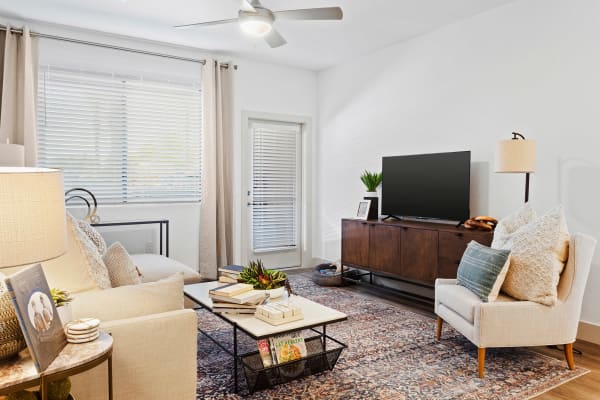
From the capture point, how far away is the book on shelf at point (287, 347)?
7.88ft

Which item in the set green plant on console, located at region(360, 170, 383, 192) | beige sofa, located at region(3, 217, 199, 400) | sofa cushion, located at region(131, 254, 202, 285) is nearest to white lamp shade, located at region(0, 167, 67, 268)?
beige sofa, located at region(3, 217, 199, 400)

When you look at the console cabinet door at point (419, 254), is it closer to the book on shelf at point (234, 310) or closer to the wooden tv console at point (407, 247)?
the wooden tv console at point (407, 247)

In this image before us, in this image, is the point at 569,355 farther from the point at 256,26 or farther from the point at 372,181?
the point at 256,26

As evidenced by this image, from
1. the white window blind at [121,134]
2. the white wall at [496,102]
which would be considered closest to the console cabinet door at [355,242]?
the white wall at [496,102]

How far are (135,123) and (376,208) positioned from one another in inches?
112

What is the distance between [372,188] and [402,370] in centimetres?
250

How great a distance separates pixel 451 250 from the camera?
371cm

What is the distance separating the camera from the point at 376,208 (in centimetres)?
480

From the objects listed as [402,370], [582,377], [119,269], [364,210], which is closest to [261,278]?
[119,269]

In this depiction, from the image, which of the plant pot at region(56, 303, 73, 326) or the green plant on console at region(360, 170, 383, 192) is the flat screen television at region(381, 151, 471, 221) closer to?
the green plant on console at region(360, 170, 383, 192)

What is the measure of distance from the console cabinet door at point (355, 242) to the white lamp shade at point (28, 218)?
369 cm

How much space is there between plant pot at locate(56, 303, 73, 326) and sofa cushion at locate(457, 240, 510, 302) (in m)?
2.27

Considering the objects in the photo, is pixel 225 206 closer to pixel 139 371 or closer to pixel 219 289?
pixel 219 289

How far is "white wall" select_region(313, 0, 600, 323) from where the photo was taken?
326cm
